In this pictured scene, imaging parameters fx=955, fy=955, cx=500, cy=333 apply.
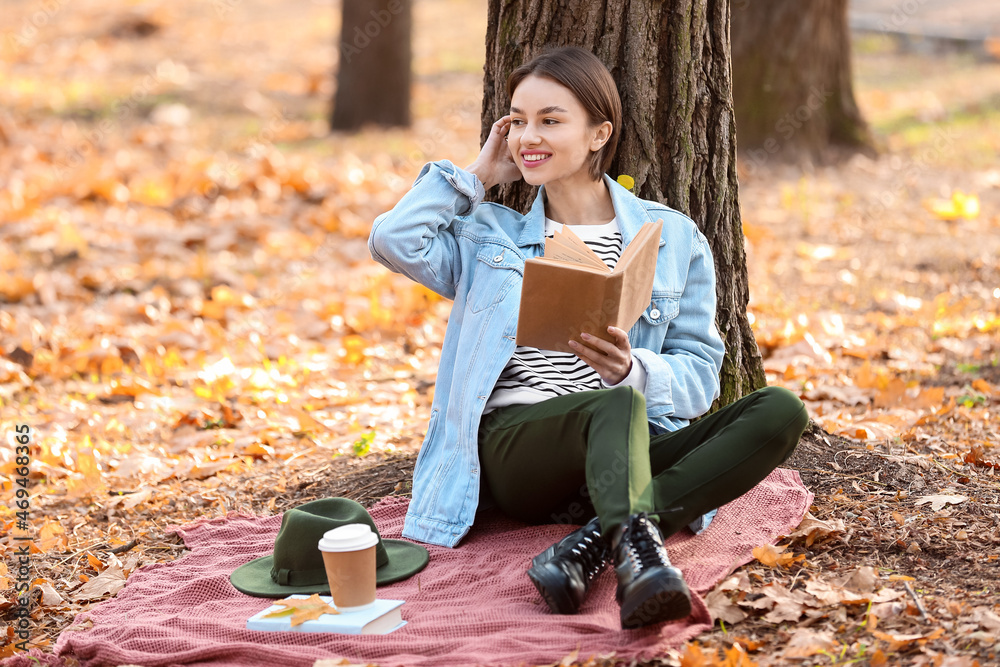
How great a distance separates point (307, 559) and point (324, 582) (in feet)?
0.28

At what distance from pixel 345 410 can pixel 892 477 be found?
8.28ft

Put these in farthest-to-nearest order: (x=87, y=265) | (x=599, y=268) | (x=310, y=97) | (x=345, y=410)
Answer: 1. (x=310, y=97)
2. (x=87, y=265)
3. (x=345, y=410)
4. (x=599, y=268)

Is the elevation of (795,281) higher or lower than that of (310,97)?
lower

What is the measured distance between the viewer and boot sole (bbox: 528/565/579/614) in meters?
2.50

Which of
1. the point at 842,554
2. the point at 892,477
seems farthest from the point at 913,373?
the point at 842,554

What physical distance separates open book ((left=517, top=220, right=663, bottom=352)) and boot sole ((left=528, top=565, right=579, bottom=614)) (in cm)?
63

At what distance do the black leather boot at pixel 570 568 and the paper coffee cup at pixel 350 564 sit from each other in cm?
43

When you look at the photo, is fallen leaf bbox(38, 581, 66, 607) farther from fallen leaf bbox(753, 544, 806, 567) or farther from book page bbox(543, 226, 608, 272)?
fallen leaf bbox(753, 544, 806, 567)

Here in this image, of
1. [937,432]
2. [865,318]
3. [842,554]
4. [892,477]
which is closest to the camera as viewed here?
[842,554]

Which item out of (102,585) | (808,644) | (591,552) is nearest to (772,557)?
(808,644)

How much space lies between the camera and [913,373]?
15.2ft

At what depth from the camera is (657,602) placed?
2285 millimetres

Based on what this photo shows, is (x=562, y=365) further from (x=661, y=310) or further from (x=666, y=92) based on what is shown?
(x=666, y=92)

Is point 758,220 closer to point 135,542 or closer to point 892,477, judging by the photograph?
point 892,477
